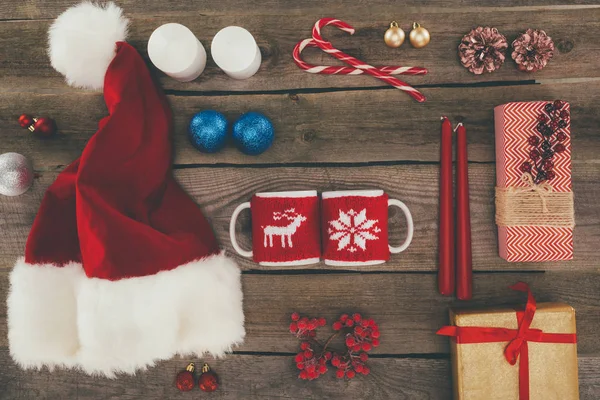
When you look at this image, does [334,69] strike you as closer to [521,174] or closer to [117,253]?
[521,174]

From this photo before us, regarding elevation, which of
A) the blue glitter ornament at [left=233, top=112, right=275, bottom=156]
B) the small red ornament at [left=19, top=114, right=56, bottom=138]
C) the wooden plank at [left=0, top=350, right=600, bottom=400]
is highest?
the small red ornament at [left=19, top=114, right=56, bottom=138]

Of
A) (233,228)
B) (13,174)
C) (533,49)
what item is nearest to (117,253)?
(233,228)

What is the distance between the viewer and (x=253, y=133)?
2.82 feet

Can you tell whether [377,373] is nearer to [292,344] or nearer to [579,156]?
[292,344]

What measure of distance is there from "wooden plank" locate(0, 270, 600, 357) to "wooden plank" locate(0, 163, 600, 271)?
0.09ft

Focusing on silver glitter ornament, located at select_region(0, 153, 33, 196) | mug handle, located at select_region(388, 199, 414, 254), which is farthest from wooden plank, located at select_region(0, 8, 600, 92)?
silver glitter ornament, located at select_region(0, 153, 33, 196)

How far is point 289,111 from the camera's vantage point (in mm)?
967

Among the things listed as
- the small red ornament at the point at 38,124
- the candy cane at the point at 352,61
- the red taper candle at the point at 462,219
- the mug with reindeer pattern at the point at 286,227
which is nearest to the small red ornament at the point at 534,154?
the red taper candle at the point at 462,219

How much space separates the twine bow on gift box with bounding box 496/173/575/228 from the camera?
0.87 metres

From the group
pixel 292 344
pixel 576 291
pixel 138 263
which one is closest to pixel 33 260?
pixel 138 263

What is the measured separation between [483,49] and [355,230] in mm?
489

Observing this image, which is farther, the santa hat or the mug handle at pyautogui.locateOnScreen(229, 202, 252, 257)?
the mug handle at pyautogui.locateOnScreen(229, 202, 252, 257)

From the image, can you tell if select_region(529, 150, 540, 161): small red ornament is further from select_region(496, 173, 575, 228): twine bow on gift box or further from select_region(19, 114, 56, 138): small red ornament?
select_region(19, 114, 56, 138): small red ornament

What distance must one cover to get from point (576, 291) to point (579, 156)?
301mm
